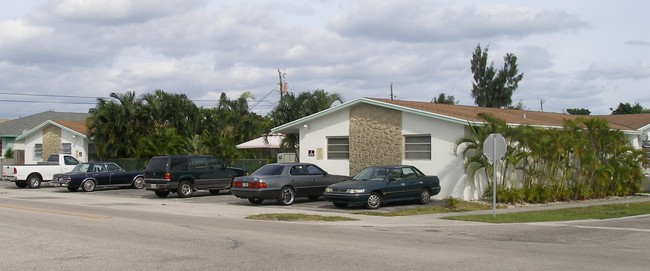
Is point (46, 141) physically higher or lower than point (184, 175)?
higher

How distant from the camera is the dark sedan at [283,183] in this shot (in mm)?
23266

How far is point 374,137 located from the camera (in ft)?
89.9

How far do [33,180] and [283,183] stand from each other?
61.6 ft

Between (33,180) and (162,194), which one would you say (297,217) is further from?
(33,180)

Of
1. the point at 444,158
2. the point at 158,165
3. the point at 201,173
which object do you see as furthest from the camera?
the point at 201,173

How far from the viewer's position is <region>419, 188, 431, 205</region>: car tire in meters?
23.2

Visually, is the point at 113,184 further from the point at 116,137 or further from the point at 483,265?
the point at 483,265

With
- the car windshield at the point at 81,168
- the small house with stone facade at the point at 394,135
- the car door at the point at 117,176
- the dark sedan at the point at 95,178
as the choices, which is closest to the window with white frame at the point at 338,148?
the small house with stone facade at the point at 394,135

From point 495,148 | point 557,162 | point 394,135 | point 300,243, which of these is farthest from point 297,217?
point 557,162

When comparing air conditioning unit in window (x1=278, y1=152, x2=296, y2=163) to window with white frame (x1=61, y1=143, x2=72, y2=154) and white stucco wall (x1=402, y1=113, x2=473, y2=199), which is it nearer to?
white stucco wall (x1=402, y1=113, x2=473, y2=199)

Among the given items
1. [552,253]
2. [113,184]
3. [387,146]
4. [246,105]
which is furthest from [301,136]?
[552,253]

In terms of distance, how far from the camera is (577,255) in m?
11.6

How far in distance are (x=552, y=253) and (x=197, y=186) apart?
18.9 meters

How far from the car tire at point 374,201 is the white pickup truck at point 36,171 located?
21.4 metres
